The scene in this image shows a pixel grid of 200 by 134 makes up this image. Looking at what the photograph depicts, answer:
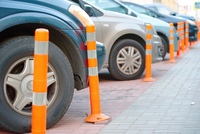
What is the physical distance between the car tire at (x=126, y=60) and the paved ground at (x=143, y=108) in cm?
19

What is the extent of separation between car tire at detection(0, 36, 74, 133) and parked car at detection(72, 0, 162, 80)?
4.39m

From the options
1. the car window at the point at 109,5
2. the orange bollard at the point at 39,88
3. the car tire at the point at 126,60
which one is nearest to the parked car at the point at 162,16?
the car window at the point at 109,5

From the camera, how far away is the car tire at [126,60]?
34.3 feet

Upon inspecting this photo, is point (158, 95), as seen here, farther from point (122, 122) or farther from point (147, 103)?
point (122, 122)

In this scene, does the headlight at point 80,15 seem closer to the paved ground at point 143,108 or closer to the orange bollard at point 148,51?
the paved ground at point 143,108

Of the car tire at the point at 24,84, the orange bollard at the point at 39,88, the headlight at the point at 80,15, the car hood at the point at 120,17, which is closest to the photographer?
the orange bollard at the point at 39,88

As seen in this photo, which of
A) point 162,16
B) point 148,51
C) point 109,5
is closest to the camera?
point 148,51

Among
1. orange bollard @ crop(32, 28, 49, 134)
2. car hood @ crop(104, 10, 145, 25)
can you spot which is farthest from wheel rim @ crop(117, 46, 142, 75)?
orange bollard @ crop(32, 28, 49, 134)

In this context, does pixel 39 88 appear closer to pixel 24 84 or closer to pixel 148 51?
pixel 24 84

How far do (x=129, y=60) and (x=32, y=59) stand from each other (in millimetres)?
4886

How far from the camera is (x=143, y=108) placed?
23.8 feet

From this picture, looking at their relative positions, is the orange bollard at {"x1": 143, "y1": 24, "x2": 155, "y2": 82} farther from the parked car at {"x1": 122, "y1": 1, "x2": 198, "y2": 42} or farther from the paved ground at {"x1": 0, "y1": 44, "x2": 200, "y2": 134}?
the parked car at {"x1": 122, "y1": 1, "x2": 198, "y2": 42}

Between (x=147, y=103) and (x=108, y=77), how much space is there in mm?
3590

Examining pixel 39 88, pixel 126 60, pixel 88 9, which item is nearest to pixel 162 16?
pixel 126 60
